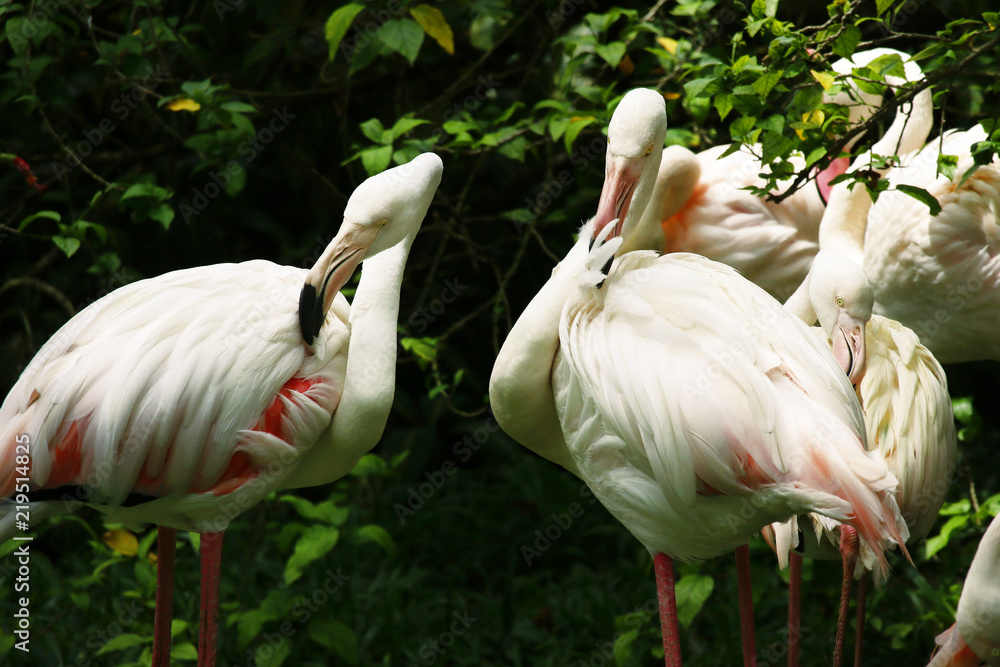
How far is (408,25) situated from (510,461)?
2.37 metres

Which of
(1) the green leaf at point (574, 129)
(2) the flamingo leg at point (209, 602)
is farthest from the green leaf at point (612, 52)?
Result: (2) the flamingo leg at point (209, 602)

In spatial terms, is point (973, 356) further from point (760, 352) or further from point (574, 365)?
point (574, 365)

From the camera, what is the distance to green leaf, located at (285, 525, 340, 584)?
324 centimetres

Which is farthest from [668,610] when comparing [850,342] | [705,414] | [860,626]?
Result: [850,342]

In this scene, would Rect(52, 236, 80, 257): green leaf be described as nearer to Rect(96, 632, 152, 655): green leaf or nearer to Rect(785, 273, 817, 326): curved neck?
Rect(96, 632, 152, 655): green leaf

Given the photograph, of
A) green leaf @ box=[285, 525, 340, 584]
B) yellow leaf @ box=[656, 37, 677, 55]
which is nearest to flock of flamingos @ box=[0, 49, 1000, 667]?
green leaf @ box=[285, 525, 340, 584]

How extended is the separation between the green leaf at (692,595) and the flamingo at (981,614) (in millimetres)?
770

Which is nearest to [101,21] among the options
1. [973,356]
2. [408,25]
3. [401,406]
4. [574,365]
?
[408,25]

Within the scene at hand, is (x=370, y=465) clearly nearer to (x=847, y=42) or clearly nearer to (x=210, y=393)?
(x=210, y=393)

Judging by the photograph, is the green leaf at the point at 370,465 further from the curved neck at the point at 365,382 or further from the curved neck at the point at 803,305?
the curved neck at the point at 803,305

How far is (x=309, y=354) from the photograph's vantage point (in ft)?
Result: 8.76

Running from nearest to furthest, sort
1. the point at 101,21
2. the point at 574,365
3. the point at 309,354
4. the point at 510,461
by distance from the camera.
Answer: the point at 574,365
the point at 309,354
the point at 101,21
the point at 510,461

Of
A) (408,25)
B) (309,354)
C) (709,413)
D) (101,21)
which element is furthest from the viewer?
(101,21)

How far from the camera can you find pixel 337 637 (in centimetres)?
340
